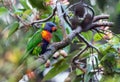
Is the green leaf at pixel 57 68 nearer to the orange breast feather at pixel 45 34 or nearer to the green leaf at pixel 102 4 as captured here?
the orange breast feather at pixel 45 34

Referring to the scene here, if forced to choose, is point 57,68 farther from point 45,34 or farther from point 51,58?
point 45,34

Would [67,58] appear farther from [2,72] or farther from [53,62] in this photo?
[2,72]

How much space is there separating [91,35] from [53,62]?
0.63 feet

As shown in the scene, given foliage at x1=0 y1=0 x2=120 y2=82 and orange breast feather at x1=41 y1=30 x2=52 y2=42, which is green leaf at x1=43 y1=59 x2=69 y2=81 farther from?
orange breast feather at x1=41 y1=30 x2=52 y2=42

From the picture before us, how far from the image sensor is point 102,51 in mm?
689

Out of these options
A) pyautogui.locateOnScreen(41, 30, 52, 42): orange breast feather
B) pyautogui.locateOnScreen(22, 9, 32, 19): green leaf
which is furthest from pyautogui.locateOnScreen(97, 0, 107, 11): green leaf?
pyautogui.locateOnScreen(41, 30, 52, 42): orange breast feather

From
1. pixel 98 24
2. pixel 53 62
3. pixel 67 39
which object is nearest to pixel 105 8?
pixel 67 39

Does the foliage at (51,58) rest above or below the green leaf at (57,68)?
above

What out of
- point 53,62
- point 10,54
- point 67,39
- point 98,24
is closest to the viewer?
point 10,54

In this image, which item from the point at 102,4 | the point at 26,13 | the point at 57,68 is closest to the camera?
the point at 102,4

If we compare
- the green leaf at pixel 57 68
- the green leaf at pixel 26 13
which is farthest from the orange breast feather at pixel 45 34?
the green leaf at pixel 57 68

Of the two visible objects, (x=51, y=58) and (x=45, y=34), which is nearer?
(x=51, y=58)

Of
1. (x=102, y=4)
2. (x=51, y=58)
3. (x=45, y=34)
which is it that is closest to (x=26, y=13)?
(x=51, y=58)

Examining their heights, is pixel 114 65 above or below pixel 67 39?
below
